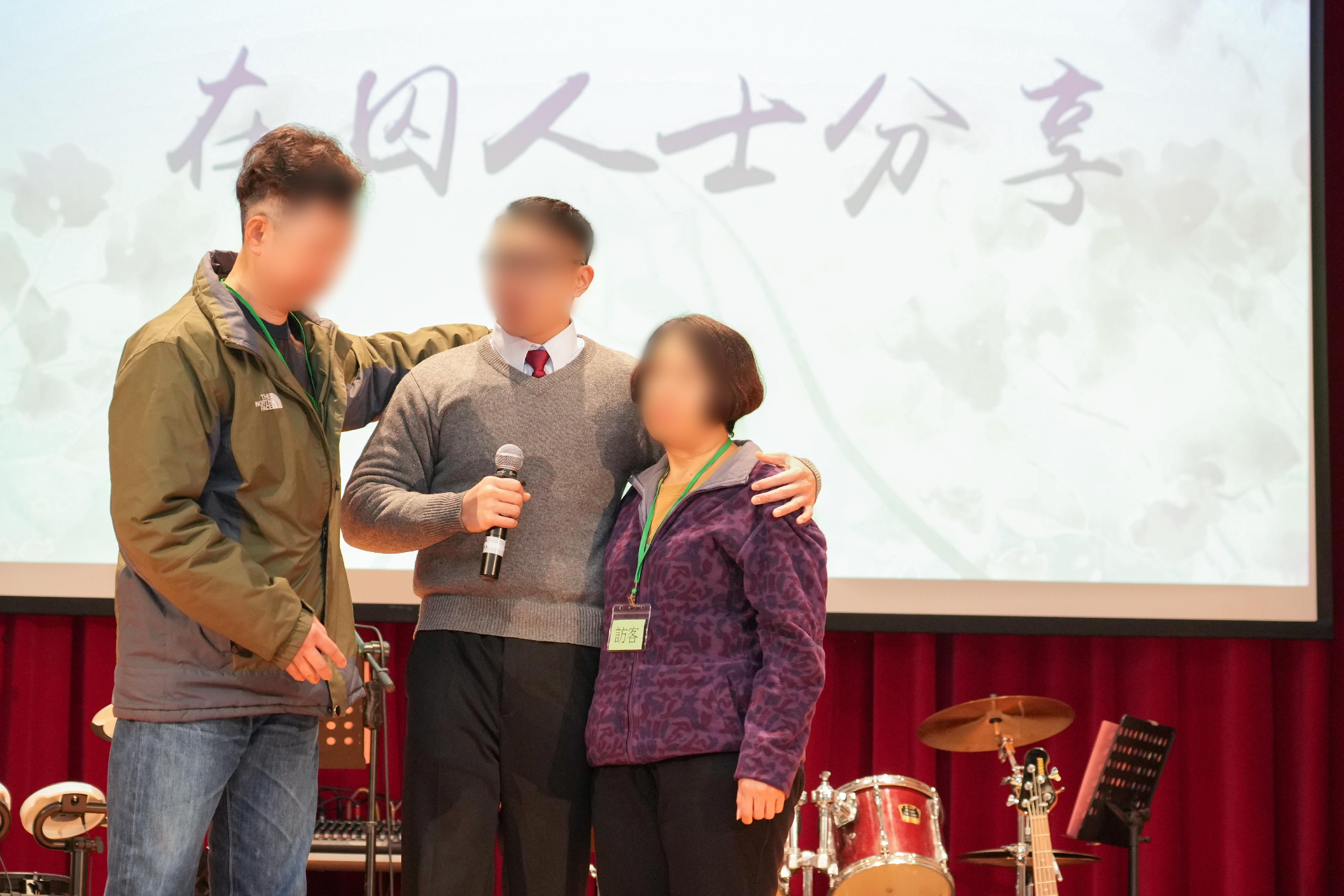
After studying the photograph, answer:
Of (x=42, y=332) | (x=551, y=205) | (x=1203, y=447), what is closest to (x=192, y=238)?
(x=42, y=332)

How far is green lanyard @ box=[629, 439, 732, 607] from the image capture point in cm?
192

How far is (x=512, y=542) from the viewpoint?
2.00 m

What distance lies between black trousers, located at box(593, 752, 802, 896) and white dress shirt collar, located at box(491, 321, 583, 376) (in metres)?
0.75

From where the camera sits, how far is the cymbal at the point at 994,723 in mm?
3072

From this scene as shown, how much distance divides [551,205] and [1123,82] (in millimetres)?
2140

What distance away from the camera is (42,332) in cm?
342

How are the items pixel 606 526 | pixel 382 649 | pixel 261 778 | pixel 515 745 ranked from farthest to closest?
pixel 382 649, pixel 606 526, pixel 515 745, pixel 261 778

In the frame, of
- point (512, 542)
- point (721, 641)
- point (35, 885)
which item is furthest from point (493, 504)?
point (35, 885)

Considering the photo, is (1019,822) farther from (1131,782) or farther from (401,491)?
(401,491)

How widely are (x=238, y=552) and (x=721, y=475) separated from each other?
795 millimetres

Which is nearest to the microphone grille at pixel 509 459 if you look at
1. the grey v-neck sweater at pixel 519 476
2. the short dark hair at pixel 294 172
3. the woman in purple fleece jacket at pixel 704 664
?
the grey v-neck sweater at pixel 519 476

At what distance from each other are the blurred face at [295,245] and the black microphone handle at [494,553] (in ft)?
1.45

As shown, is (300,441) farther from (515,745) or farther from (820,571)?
(820,571)

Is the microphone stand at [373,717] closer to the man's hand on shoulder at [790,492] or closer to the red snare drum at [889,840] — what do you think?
the man's hand on shoulder at [790,492]
